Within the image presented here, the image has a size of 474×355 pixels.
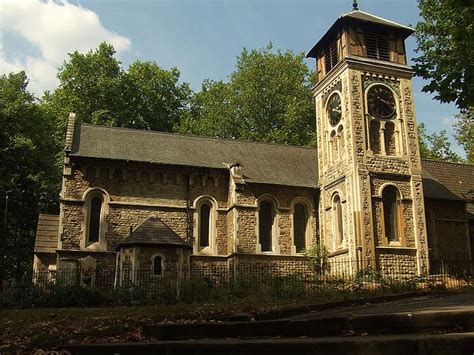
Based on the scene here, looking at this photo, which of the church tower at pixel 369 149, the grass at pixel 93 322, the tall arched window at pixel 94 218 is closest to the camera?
the grass at pixel 93 322

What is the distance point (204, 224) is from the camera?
2475 cm

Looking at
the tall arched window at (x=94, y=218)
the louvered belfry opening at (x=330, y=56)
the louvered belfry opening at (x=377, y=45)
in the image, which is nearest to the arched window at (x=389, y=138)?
the louvered belfry opening at (x=377, y=45)

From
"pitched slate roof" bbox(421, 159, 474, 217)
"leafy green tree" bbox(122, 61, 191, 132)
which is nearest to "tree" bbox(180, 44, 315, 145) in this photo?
"leafy green tree" bbox(122, 61, 191, 132)

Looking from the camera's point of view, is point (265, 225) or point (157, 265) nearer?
point (157, 265)

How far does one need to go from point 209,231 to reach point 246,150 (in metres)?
6.00

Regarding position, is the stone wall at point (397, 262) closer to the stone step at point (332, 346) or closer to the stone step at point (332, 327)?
the stone step at point (332, 327)

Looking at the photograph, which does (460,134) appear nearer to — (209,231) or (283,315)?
(209,231)

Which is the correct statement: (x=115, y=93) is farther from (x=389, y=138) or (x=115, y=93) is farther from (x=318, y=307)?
(x=318, y=307)

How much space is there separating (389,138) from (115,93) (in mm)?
25141

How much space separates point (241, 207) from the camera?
78.8 ft

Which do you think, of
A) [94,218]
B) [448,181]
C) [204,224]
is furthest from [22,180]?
[448,181]

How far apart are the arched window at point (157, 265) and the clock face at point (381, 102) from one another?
1243 centimetres

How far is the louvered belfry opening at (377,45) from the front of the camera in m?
25.7

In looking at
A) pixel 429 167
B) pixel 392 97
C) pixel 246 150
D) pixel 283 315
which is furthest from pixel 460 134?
pixel 283 315
